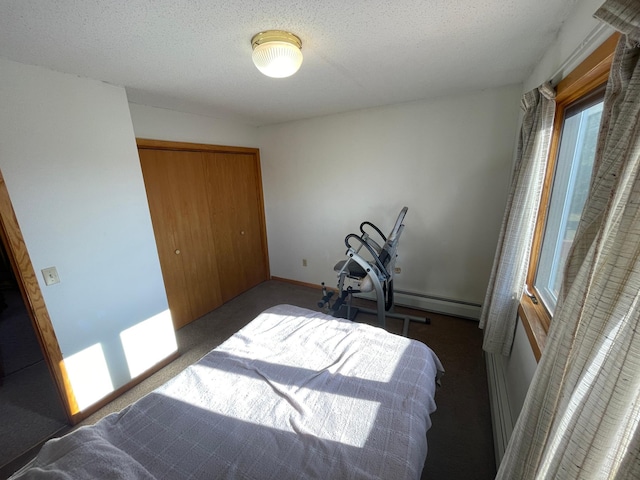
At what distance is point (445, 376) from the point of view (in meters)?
1.98

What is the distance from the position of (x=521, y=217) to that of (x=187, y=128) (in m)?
2.96

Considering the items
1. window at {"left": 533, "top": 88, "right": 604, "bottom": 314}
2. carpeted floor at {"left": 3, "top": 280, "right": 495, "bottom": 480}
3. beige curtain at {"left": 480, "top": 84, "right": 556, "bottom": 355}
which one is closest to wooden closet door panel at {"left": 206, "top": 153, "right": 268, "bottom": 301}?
carpeted floor at {"left": 3, "top": 280, "right": 495, "bottom": 480}

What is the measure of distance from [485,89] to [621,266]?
2.45m

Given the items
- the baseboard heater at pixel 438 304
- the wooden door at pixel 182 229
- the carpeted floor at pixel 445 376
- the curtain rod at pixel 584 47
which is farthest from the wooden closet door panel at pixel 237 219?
the curtain rod at pixel 584 47

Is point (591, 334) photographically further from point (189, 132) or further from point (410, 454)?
point (189, 132)

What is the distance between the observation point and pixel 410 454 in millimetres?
909

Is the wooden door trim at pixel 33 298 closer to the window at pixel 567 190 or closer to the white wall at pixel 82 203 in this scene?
the white wall at pixel 82 203

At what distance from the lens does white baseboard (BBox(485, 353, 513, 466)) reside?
1.38m

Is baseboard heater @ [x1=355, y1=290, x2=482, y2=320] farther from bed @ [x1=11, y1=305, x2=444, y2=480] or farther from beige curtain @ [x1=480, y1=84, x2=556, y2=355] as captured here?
bed @ [x1=11, y1=305, x2=444, y2=480]

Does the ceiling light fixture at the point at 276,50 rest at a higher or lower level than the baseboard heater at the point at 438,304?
higher

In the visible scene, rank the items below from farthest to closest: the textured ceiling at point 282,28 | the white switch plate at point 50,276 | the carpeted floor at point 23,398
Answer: the carpeted floor at point 23,398 < the white switch plate at point 50,276 < the textured ceiling at point 282,28

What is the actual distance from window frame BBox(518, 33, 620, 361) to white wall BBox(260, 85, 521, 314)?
909 mm

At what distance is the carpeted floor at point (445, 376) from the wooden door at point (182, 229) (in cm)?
29

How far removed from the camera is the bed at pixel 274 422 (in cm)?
88
